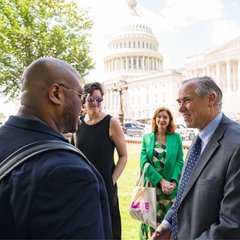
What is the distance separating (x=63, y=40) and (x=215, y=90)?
72.7 ft

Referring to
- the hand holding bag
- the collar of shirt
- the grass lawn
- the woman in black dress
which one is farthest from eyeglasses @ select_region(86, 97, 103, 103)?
the grass lawn

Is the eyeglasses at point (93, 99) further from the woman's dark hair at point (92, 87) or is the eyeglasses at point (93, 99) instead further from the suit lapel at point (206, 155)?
the suit lapel at point (206, 155)

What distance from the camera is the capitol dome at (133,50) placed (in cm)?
9938

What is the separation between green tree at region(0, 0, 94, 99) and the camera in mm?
22453

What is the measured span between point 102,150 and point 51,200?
2843 mm

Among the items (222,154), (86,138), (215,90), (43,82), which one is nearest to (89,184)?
(43,82)

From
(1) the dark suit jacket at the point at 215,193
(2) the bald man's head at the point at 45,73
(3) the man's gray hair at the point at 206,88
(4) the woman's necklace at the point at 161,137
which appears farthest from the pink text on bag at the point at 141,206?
(2) the bald man's head at the point at 45,73

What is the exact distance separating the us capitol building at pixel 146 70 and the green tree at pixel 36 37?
163 ft

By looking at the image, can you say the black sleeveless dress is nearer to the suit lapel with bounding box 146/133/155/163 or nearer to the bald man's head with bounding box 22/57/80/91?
the suit lapel with bounding box 146/133/155/163

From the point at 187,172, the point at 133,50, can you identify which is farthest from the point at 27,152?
the point at 133,50

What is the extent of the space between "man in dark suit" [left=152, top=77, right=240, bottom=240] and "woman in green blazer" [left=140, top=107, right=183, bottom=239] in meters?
1.82

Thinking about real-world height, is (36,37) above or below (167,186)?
above

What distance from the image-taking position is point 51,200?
1256 millimetres

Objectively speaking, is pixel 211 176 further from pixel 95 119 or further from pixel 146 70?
pixel 146 70
